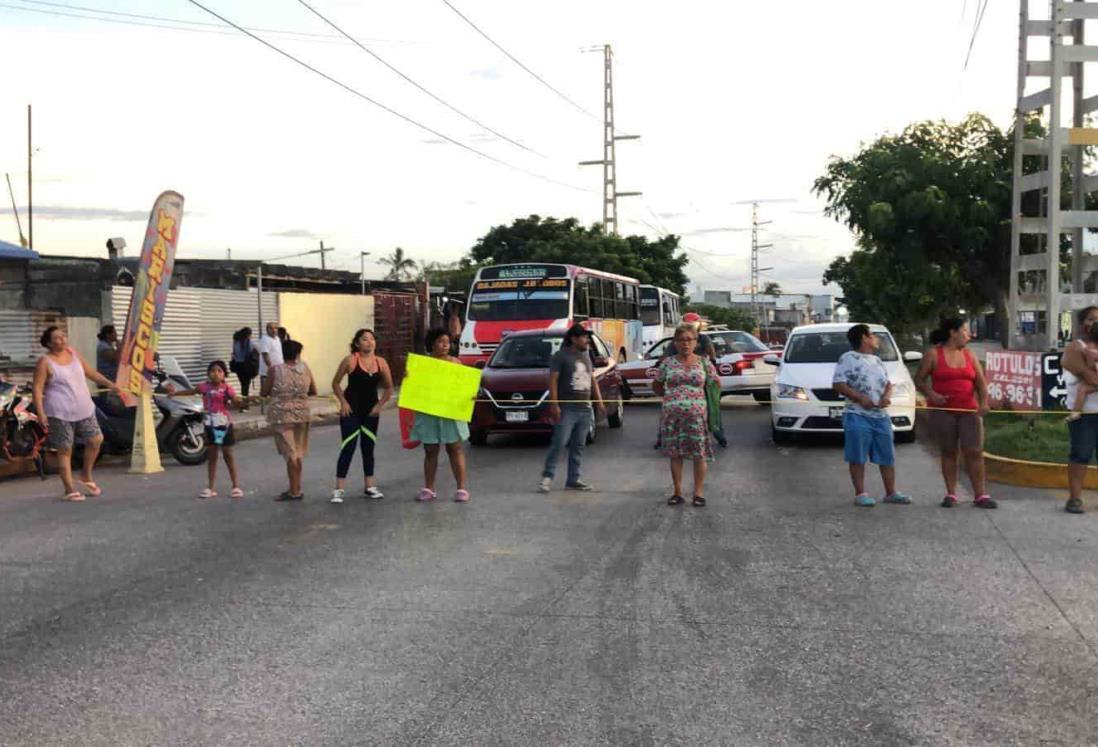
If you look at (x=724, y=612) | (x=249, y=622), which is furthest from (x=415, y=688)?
(x=724, y=612)

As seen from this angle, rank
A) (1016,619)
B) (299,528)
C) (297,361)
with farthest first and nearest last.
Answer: (297,361)
(299,528)
(1016,619)

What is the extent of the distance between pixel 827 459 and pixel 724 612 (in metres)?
7.19

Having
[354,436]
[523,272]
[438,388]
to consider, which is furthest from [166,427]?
[523,272]

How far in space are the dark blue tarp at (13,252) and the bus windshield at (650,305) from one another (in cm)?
2145

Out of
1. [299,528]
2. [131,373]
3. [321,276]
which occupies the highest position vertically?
[321,276]

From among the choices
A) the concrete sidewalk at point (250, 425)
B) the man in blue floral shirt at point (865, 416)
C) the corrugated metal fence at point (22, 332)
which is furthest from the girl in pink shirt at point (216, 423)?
the corrugated metal fence at point (22, 332)

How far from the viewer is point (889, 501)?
375 inches

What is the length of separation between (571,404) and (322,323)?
18046 mm

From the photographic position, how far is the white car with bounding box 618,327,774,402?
64.7 feet

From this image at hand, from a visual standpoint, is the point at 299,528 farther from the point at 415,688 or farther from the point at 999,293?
the point at 999,293

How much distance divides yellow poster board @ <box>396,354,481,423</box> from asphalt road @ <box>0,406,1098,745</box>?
933 mm

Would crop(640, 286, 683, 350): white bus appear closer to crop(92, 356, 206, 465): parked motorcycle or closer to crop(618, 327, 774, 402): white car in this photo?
crop(618, 327, 774, 402): white car

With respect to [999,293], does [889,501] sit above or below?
below

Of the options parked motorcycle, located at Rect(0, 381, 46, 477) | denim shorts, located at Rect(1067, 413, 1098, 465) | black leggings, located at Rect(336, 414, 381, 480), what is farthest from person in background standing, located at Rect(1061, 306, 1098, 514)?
parked motorcycle, located at Rect(0, 381, 46, 477)
